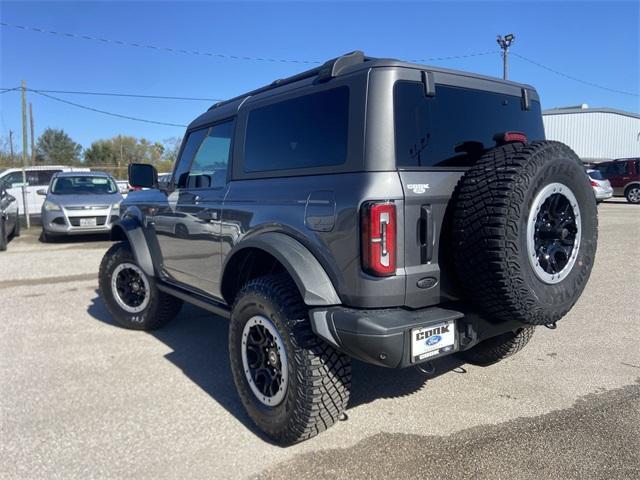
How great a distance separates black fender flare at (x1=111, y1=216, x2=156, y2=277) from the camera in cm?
459

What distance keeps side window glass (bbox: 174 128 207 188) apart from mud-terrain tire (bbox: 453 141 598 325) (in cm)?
248

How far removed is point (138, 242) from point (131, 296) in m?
0.71

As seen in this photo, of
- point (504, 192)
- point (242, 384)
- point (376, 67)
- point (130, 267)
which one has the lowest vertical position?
point (242, 384)

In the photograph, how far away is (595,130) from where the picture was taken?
4166 centimetres

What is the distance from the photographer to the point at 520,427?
2.94m

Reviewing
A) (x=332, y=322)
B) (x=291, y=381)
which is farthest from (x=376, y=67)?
(x=291, y=381)

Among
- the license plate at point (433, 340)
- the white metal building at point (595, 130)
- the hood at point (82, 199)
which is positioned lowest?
the license plate at point (433, 340)

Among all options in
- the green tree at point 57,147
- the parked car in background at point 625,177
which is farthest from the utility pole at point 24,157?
the green tree at point 57,147

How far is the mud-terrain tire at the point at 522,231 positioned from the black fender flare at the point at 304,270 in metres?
0.69

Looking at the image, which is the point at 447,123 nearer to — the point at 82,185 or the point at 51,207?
the point at 51,207

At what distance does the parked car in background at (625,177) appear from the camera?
21.6 m

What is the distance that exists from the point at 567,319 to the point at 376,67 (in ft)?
12.7

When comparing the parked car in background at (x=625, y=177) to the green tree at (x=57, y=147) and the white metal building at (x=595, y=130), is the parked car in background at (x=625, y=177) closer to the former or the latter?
the white metal building at (x=595, y=130)

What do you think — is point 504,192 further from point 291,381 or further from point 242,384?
point 242,384
